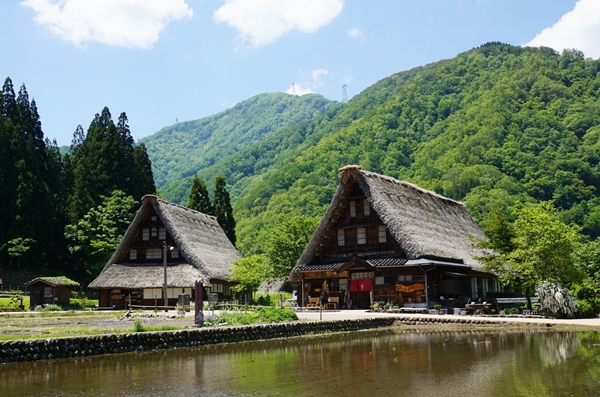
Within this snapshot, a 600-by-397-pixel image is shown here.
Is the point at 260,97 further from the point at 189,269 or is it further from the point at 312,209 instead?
the point at 189,269

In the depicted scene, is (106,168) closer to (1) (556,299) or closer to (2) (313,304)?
(2) (313,304)

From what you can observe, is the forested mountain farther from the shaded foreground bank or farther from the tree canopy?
the shaded foreground bank

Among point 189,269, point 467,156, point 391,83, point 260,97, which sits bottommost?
point 189,269

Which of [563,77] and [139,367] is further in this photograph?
[563,77]

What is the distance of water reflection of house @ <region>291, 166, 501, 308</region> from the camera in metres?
29.2

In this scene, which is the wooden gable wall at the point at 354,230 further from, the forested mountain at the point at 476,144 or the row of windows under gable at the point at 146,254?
the forested mountain at the point at 476,144

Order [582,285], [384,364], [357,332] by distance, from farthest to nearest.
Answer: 1. [582,285]
2. [357,332]
3. [384,364]

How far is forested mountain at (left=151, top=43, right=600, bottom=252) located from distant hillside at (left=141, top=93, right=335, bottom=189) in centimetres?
4246

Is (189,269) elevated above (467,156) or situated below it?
below

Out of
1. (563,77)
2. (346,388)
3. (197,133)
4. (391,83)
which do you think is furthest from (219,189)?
(197,133)

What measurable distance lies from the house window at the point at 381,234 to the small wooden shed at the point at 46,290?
19.1 metres

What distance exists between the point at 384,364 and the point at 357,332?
8223 millimetres

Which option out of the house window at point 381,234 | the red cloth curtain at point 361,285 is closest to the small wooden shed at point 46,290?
the red cloth curtain at point 361,285

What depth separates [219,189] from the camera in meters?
54.0
